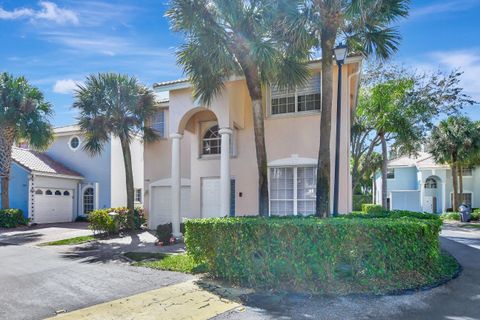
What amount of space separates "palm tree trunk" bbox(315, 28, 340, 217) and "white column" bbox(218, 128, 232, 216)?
391 cm

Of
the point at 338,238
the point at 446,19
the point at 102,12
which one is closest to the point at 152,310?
the point at 338,238

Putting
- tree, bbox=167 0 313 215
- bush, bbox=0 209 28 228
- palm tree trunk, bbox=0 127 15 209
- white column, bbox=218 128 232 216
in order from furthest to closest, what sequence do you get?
palm tree trunk, bbox=0 127 15 209 → bush, bbox=0 209 28 228 → white column, bbox=218 128 232 216 → tree, bbox=167 0 313 215

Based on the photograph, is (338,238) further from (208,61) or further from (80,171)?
(80,171)

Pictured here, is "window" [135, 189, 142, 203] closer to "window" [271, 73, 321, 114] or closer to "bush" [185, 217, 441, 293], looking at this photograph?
"window" [271, 73, 321, 114]

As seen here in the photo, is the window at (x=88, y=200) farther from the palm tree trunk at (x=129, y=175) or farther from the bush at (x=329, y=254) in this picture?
the bush at (x=329, y=254)

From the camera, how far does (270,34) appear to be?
10.8m

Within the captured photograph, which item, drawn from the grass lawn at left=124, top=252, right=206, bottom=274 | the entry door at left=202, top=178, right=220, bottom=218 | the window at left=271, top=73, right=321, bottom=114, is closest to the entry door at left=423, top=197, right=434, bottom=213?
the window at left=271, top=73, right=321, bottom=114

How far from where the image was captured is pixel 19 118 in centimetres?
2095

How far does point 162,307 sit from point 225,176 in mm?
7347

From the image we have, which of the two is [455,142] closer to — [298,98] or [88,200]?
[298,98]

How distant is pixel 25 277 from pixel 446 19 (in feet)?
54.4

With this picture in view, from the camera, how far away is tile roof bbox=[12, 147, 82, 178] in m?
23.6

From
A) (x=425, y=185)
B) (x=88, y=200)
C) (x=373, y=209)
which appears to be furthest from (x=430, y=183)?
(x=88, y=200)

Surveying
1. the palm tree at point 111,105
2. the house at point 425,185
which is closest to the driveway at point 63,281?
the palm tree at point 111,105
